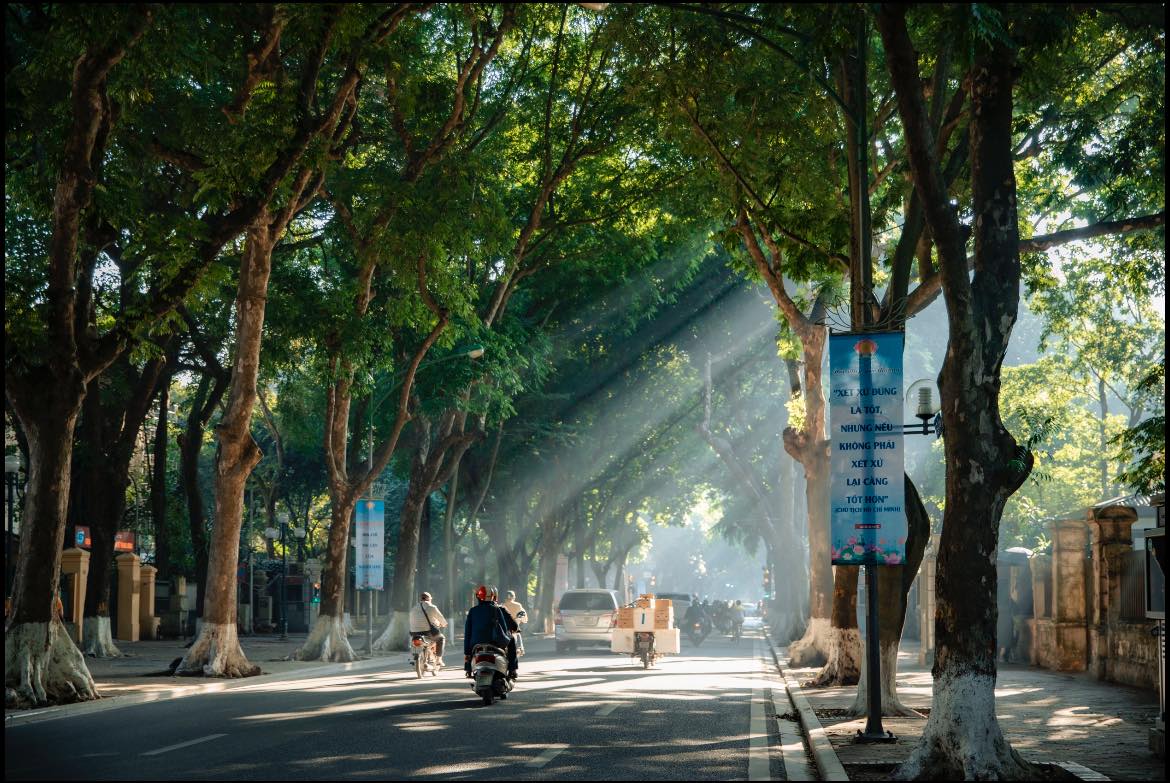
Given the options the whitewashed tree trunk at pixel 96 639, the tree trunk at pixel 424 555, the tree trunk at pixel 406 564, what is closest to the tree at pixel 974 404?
the tree trunk at pixel 406 564

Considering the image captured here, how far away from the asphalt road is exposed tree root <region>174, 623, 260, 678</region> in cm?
164

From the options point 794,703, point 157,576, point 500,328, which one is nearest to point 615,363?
point 500,328

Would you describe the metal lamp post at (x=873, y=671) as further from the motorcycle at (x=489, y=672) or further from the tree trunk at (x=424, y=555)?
the tree trunk at (x=424, y=555)

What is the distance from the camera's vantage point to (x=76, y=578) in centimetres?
3397

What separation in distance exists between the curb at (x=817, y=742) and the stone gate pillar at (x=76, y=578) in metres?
20.5

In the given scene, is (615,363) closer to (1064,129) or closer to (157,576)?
(157,576)

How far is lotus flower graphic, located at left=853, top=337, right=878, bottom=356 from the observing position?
42.7 ft

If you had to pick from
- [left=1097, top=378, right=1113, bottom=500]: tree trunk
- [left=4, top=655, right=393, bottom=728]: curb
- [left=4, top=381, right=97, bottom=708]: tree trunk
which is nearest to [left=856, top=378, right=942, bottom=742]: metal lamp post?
[left=4, top=655, right=393, bottom=728]: curb

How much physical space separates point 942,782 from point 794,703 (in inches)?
318

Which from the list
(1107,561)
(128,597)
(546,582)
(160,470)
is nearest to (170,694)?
(1107,561)

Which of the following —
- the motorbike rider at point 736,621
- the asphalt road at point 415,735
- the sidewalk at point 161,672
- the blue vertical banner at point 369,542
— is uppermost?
the blue vertical banner at point 369,542

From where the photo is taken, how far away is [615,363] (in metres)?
40.7

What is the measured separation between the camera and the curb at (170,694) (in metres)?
15.4

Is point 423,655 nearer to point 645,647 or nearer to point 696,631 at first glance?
point 645,647
